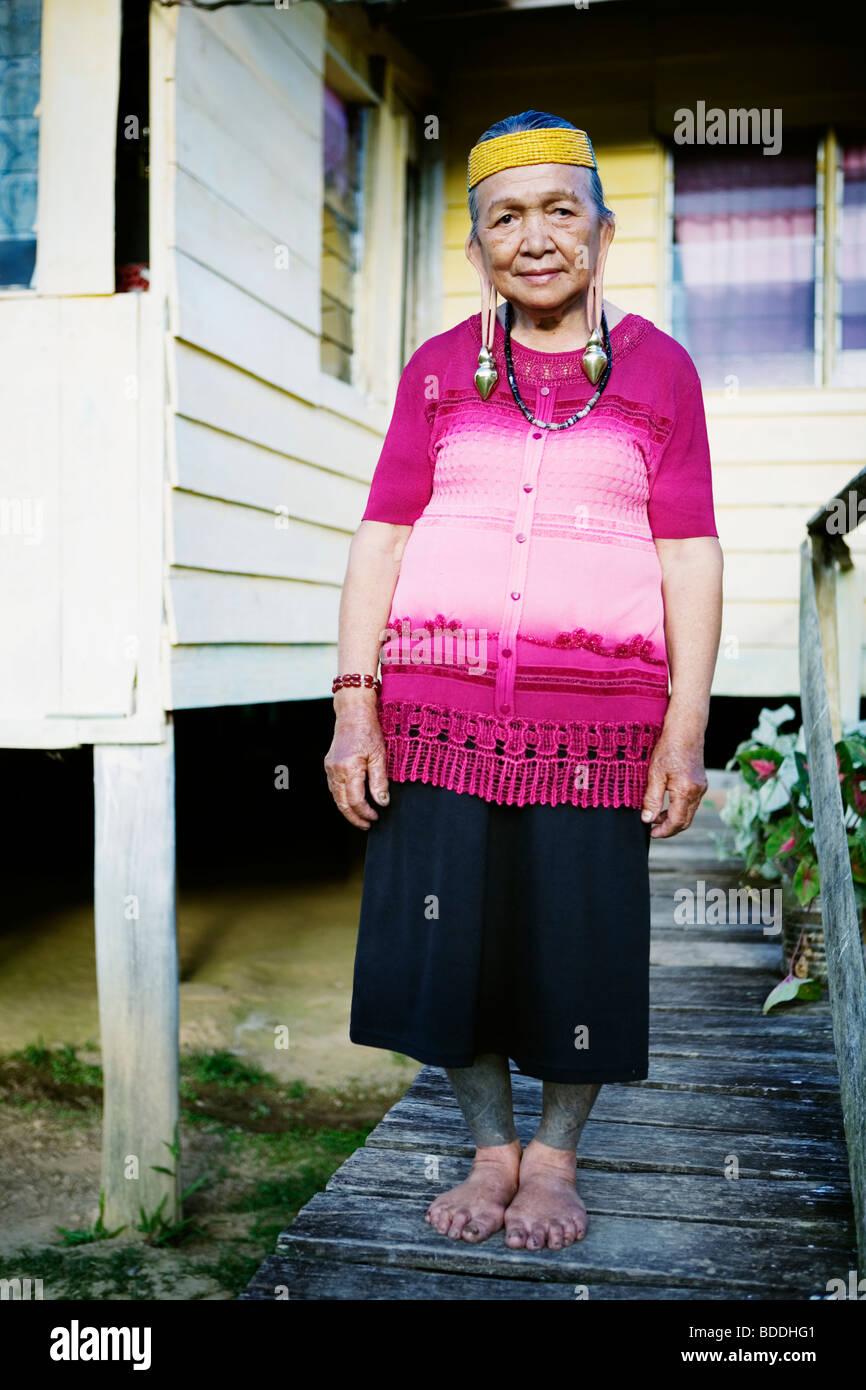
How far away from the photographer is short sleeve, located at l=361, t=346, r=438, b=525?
1.99 metres

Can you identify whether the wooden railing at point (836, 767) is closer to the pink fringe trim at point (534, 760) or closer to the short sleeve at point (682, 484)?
the pink fringe trim at point (534, 760)

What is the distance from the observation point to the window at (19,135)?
3.68 metres

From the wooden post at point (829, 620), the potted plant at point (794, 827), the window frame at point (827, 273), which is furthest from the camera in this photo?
the window frame at point (827, 273)

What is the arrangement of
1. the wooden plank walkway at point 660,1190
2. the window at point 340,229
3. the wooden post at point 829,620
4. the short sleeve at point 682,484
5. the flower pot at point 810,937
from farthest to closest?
1. the window at point 340,229
2. the wooden post at point 829,620
3. the flower pot at point 810,937
4. the short sleeve at point 682,484
5. the wooden plank walkway at point 660,1190

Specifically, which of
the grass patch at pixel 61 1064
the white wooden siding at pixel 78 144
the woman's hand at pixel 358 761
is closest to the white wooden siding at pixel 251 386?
the white wooden siding at pixel 78 144

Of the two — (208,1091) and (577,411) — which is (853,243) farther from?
(208,1091)

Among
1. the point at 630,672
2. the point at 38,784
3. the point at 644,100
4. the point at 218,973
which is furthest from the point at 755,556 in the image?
the point at 38,784

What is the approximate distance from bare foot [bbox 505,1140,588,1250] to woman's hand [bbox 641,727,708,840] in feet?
1.89

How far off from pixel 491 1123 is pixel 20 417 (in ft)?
8.41

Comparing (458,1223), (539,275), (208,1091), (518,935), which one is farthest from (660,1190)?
(208,1091)

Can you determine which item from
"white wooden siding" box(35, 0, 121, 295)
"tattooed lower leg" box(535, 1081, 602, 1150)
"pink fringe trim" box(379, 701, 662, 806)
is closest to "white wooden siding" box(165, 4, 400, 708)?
"white wooden siding" box(35, 0, 121, 295)

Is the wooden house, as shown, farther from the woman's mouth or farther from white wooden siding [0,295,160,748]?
the woman's mouth

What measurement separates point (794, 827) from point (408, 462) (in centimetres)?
166

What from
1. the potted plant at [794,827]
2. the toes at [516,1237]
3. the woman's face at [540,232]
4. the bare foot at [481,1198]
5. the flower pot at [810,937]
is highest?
the woman's face at [540,232]
